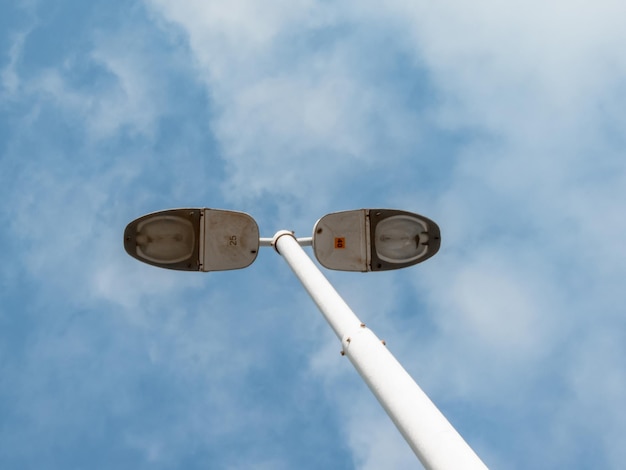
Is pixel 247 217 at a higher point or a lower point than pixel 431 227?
higher

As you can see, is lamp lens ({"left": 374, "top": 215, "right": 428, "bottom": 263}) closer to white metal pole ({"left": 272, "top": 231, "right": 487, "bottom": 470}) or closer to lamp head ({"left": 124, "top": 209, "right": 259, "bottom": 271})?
lamp head ({"left": 124, "top": 209, "right": 259, "bottom": 271})

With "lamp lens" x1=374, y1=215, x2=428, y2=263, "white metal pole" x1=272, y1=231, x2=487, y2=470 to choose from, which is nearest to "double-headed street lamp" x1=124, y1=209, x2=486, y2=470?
"lamp lens" x1=374, y1=215, x2=428, y2=263

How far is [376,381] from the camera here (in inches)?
200

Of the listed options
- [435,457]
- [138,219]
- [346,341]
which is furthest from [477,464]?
[138,219]

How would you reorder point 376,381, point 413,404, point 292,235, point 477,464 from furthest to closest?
point 292,235
point 376,381
point 413,404
point 477,464

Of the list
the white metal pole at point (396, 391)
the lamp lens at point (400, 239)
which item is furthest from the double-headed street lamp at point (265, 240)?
the white metal pole at point (396, 391)

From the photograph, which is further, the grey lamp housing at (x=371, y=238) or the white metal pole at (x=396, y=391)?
the grey lamp housing at (x=371, y=238)

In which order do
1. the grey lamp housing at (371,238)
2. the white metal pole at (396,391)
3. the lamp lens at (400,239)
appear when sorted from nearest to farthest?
the white metal pole at (396,391) < the grey lamp housing at (371,238) < the lamp lens at (400,239)

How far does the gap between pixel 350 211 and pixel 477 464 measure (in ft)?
17.2

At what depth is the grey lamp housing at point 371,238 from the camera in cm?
898

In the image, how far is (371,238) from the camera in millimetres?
9109

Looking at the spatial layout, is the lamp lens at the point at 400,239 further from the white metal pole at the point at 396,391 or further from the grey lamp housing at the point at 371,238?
the white metal pole at the point at 396,391

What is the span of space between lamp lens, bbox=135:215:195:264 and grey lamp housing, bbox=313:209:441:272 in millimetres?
1768

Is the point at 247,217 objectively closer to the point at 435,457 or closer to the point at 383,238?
the point at 383,238
